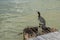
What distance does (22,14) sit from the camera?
485 centimetres

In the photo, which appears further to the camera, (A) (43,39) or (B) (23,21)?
(B) (23,21)


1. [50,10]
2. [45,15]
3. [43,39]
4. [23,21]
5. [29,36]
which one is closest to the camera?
[43,39]

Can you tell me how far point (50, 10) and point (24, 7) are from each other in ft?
3.03

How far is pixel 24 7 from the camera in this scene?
211 inches

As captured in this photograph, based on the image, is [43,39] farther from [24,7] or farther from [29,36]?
[24,7]

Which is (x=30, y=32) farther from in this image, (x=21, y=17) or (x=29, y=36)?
(x=21, y=17)

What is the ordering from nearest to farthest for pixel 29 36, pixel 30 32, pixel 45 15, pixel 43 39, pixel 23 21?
pixel 43 39
pixel 29 36
pixel 30 32
pixel 23 21
pixel 45 15

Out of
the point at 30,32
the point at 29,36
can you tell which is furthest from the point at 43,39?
the point at 30,32

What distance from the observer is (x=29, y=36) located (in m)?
1.99

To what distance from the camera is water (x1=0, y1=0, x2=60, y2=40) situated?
3900mm

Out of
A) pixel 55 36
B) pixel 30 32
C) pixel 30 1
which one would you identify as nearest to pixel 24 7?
pixel 30 1

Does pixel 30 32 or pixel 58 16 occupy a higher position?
pixel 30 32

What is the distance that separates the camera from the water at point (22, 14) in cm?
390

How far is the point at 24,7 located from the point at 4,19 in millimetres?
1136
